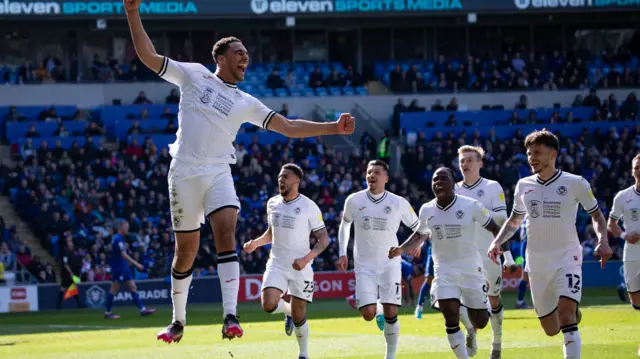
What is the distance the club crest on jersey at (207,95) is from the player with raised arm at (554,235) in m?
3.66

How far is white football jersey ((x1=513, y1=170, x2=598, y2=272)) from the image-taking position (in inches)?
480

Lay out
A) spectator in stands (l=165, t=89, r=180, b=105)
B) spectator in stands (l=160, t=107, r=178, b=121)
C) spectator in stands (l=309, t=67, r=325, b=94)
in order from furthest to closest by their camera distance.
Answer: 1. spectator in stands (l=309, t=67, r=325, b=94)
2. spectator in stands (l=165, t=89, r=180, b=105)
3. spectator in stands (l=160, t=107, r=178, b=121)

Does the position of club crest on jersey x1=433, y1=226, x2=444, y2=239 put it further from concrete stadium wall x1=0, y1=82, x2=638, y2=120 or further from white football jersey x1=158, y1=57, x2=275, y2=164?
concrete stadium wall x1=0, y1=82, x2=638, y2=120

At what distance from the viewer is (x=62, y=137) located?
36.8 meters

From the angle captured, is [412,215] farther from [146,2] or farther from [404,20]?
[404,20]

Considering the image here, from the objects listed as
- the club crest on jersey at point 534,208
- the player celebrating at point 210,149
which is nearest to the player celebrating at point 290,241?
the club crest on jersey at point 534,208

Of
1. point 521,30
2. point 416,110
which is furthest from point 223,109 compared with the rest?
point 521,30

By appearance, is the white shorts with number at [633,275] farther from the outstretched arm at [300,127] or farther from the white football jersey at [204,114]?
the white football jersey at [204,114]

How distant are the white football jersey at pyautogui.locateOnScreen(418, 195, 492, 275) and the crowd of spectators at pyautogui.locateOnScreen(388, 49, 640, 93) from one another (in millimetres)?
30502

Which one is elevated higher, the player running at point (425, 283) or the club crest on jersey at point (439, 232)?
the club crest on jersey at point (439, 232)

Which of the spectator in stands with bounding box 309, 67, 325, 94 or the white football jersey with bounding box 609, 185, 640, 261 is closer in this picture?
the white football jersey with bounding box 609, 185, 640, 261

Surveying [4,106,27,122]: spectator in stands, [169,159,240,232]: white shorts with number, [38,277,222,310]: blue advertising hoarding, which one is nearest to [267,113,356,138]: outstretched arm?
[169,159,240,232]: white shorts with number

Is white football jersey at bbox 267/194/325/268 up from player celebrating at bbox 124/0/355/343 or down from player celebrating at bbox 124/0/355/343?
down

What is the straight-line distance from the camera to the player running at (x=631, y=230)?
53.4 ft
